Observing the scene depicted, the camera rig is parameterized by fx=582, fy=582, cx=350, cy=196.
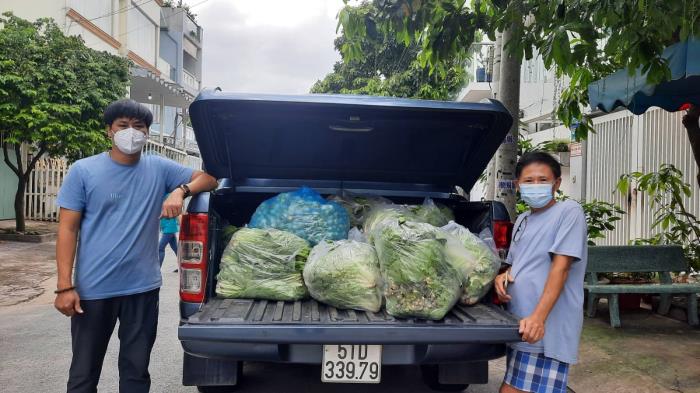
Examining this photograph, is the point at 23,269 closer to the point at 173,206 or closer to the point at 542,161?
the point at 173,206

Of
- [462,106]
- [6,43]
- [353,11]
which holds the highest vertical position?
[6,43]

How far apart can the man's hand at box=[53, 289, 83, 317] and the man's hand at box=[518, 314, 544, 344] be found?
2065 millimetres

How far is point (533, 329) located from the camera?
252cm

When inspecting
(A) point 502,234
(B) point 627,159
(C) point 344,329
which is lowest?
(C) point 344,329

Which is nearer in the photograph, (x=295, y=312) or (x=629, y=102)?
(x=295, y=312)

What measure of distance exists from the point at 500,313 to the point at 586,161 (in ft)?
26.6

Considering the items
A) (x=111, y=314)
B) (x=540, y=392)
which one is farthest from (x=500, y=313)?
(x=111, y=314)

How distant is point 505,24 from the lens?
13.7ft

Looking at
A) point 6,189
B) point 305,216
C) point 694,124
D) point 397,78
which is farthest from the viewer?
point 397,78

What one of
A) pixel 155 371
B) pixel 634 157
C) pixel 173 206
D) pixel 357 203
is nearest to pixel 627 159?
pixel 634 157

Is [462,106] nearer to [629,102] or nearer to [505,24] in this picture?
[505,24]

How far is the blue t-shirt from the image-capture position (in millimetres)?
2820

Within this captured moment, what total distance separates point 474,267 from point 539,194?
0.56 m

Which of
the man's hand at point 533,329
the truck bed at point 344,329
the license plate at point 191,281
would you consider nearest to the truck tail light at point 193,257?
the license plate at point 191,281
